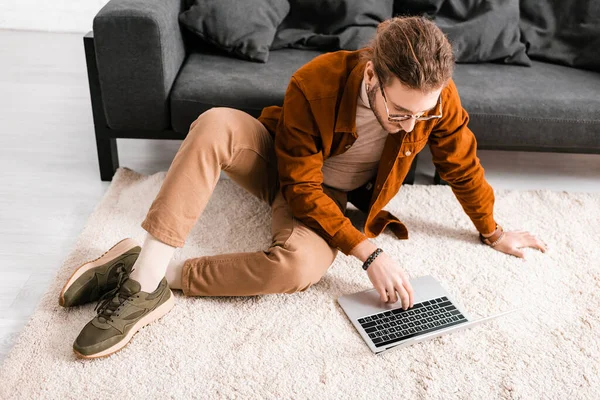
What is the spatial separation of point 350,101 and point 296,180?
0.82 ft

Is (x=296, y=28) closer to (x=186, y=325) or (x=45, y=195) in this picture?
(x=45, y=195)

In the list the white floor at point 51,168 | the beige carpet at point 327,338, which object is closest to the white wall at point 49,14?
the white floor at point 51,168

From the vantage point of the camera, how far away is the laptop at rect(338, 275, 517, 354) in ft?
5.09

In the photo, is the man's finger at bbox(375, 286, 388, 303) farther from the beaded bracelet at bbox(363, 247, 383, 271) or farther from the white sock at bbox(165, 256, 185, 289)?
the white sock at bbox(165, 256, 185, 289)

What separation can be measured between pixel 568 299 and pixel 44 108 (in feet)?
7.45

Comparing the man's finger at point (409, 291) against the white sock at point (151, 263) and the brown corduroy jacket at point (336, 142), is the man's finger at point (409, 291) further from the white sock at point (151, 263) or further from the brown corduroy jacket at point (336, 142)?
the white sock at point (151, 263)

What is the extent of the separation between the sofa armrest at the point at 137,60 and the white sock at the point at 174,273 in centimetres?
65

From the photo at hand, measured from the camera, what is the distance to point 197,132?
5.06ft

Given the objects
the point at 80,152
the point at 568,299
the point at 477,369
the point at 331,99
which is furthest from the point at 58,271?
the point at 568,299

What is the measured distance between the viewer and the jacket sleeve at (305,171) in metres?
1.53

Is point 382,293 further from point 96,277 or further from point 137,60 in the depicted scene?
point 137,60

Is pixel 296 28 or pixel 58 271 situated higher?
pixel 296 28

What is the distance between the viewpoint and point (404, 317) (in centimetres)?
160

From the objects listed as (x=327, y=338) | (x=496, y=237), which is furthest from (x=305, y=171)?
(x=496, y=237)
